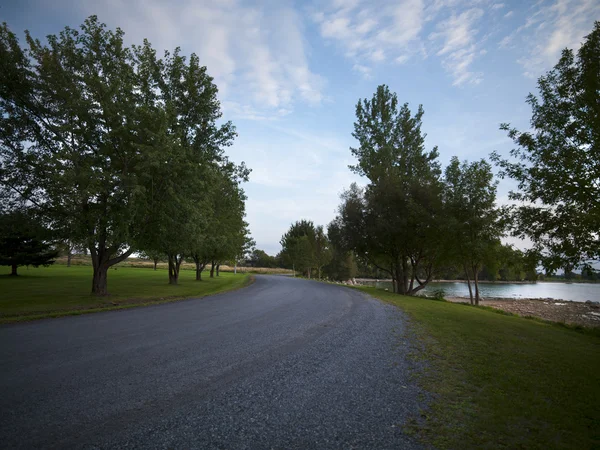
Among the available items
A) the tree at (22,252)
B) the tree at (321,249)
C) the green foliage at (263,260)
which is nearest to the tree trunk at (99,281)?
the tree at (22,252)

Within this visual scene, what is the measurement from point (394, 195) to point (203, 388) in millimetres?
22018

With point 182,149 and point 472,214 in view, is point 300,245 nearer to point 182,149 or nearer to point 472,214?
point 472,214

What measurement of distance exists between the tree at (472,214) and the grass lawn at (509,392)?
13660 millimetres

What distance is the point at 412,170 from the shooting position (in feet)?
82.9

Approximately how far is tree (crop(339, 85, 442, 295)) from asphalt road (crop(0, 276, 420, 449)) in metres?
16.3

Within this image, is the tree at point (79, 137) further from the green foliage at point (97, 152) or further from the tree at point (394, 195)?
the tree at point (394, 195)

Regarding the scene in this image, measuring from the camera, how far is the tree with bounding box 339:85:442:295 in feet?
76.5

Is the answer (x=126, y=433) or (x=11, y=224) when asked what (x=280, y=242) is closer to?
(x=11, y=224)

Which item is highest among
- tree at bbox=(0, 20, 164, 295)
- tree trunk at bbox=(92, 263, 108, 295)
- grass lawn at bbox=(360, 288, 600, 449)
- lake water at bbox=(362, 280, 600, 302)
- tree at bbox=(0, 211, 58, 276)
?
tree at bbox=(0, 20, 164, 295)

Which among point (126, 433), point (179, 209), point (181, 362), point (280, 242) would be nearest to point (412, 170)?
point (179, 209)

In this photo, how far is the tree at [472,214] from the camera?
21.2m

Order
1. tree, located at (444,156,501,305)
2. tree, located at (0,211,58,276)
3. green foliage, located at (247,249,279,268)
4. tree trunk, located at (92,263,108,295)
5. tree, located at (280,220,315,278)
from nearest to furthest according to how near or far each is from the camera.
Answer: tree trunk, located at (92,263,108,295) → tree, located at (444,156,501,305) → tree, located at (0,211,58,276) → tree, located at (280,220,315,278) → green foliage, located at (247,249,279,268)

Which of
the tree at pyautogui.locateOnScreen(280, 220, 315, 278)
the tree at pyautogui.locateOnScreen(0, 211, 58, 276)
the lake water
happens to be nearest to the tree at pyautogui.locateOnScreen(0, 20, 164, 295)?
the tree at pyautogui.locateOnScreen(0, 211, 58, 276)

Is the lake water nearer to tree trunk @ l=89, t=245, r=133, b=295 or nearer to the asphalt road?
the asphalt road
